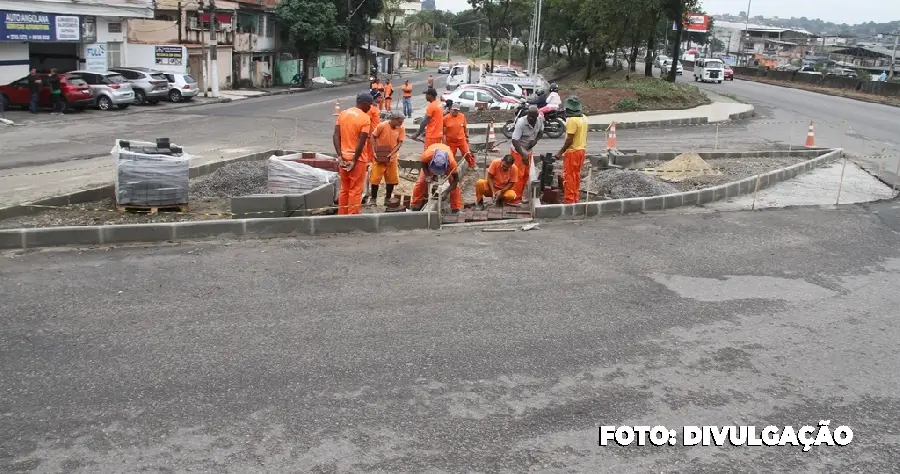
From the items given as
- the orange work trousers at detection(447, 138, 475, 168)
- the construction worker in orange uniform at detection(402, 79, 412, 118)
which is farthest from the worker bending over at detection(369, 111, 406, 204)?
the construction worker in orange uniform at detection(402, 79, 412, 118)

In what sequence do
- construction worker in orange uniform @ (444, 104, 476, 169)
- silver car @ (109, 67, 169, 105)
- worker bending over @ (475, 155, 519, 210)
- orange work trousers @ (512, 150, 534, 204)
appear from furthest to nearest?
silver car @ (109, 67, 169, 105) → construction worker in orange uniform @ (444, 104, 476, 169) → orange work trousers @ (512, 150, 534, 204) → worker bending over @ (475, 155, 519, 210)

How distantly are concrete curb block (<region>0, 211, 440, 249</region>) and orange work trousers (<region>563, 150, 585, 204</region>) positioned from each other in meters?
2.45

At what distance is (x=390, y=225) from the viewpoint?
9.47m

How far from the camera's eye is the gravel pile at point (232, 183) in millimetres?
11266

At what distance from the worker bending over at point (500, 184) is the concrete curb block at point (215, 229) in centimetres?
175

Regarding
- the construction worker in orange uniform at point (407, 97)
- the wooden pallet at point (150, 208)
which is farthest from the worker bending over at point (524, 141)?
the construction worker in orange uniform at point (407, 97)

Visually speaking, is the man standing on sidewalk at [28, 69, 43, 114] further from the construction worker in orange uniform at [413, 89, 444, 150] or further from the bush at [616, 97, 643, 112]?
the bush at [616, 97, 643, 112]

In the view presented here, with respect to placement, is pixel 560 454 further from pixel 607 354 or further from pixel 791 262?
pixel 791 262

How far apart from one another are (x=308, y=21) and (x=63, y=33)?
1921 centimetres

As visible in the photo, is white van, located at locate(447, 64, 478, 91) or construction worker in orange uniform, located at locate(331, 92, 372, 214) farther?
white van, located at locate(447, 64, 478, 91)

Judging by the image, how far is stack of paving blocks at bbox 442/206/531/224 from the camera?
995 centimetres

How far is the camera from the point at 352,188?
31.9ft

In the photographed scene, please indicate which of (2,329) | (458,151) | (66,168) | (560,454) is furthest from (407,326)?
(66,168)

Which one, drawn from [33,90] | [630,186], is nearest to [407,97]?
[33,90]
